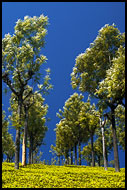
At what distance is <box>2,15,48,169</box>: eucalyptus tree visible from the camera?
20909 mm

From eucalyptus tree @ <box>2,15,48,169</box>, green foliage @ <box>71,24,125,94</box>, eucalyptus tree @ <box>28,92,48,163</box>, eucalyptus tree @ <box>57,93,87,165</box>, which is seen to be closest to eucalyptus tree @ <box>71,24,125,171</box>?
green foliage @ <box>71,24,125,94</box>

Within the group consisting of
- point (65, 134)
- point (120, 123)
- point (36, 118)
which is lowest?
point (65, 134)

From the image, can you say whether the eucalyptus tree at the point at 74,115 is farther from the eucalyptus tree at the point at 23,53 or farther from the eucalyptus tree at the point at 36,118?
the eucalyptus tree at the point at 23,53

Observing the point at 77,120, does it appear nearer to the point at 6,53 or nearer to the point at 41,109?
the point at 41,109

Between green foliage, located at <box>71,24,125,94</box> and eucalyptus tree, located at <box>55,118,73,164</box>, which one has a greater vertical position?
green foliage, located at <box>71,24,125,94</box>

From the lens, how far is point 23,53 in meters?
20.7

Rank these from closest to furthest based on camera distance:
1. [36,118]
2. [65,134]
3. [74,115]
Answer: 1. [36,118]
2. [74,115]
3. [65,134]

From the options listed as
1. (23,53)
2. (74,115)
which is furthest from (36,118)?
(23,53)

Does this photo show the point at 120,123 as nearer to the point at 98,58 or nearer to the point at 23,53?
the point at 98,58

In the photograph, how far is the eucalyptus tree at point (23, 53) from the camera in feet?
68.6

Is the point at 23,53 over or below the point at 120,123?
over

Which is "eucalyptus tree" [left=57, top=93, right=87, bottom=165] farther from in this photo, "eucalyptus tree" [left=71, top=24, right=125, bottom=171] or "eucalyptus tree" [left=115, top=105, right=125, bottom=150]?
"eucalyptus tree" [left=71, top=24, right=125, bottom=171]

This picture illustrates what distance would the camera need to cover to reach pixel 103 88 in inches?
717

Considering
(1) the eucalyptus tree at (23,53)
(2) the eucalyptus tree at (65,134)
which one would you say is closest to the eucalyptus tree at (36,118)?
(2) the eucalyptus tree at (65,134)
